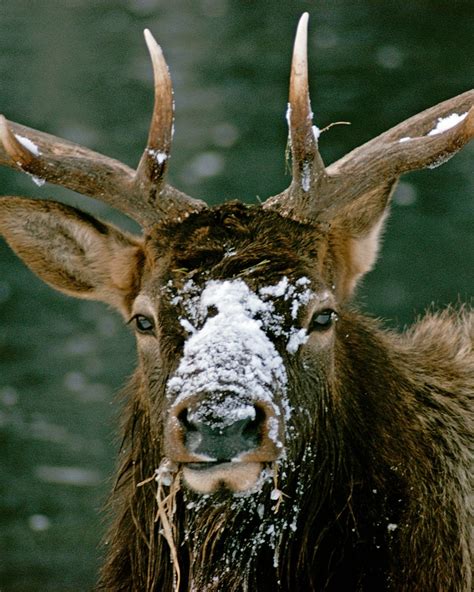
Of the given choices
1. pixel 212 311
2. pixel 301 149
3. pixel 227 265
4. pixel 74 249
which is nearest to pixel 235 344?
pixel 212 311

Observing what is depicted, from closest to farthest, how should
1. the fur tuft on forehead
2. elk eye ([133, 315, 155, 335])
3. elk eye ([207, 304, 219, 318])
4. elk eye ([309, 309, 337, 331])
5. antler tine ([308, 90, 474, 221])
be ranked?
elk eye ([207, 304, 219, 318]) < the fur tuft on forehead < elk eye ([309, 309, 337, 331]) < elk eye ([133, 315, 155, 335]) < antler tine ([308, 90, 474, 221])

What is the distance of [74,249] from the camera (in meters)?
5.61

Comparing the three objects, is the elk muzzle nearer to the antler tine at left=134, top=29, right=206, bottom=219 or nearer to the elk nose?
the elk nose

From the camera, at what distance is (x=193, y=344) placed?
4551 millimetres

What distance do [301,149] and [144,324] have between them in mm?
903

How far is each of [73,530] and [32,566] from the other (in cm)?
48

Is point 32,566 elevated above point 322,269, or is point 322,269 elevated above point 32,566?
point 322,269

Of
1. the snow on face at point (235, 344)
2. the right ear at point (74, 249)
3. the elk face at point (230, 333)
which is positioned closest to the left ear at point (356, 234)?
the elk face at point (230, 333)

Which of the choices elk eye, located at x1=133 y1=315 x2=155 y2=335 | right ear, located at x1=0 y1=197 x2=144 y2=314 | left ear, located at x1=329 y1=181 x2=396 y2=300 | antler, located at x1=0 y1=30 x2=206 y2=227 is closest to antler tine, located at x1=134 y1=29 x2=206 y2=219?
antler, located at x1=0 y1=30 x2=206 y2=227

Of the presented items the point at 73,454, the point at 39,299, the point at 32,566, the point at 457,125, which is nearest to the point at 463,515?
the point at 457,125

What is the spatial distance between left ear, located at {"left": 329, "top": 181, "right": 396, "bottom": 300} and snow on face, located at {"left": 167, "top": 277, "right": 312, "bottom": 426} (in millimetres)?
593

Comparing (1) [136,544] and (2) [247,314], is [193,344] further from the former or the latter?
(1) [136,544]

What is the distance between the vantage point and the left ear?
5.38 m

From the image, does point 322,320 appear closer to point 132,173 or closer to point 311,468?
point 311,468
